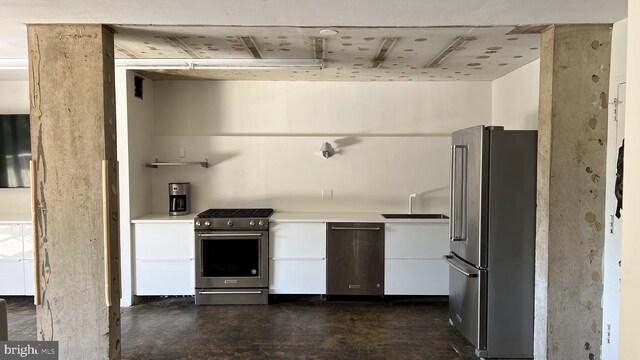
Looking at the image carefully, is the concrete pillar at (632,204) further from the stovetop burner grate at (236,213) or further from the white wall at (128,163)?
the white wall at (128,163)

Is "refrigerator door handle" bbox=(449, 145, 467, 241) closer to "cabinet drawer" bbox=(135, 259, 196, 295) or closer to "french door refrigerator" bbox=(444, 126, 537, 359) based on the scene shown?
"french door refrigerator" bbox=(444, 126, 537, 359)

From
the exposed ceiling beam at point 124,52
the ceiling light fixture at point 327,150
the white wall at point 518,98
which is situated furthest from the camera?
the ceiling light fixture at point 327,150

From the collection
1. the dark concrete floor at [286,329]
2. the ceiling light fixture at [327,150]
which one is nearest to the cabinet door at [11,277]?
the dark concrete floor at [286,329]

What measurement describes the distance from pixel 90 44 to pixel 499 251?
3.25m

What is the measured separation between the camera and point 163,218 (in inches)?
165

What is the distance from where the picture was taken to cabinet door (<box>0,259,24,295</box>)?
400 cm

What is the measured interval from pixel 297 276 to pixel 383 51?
8.09ft

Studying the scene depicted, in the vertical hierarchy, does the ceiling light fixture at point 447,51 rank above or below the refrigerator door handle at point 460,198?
above

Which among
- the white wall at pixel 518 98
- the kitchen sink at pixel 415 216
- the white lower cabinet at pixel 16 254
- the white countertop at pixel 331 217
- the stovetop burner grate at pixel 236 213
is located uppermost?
the white wall at pixel 518 98

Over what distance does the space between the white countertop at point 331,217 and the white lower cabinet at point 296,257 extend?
2.2 inches

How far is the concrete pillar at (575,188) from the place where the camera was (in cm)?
247

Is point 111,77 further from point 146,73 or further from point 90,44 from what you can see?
point 146,73

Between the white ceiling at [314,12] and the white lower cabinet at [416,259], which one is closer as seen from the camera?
the white ceiling at [314,12]

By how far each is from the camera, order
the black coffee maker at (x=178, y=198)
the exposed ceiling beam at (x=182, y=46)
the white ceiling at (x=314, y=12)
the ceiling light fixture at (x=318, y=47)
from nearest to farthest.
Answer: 1. the white ceiling at (x=314, y=12)
2. the exposed ceiling beam at (x=182, y=46)
3. the ceiling light fixture at (x=318, y=47)
4. the black coffee maker at (x=178, y=198)
